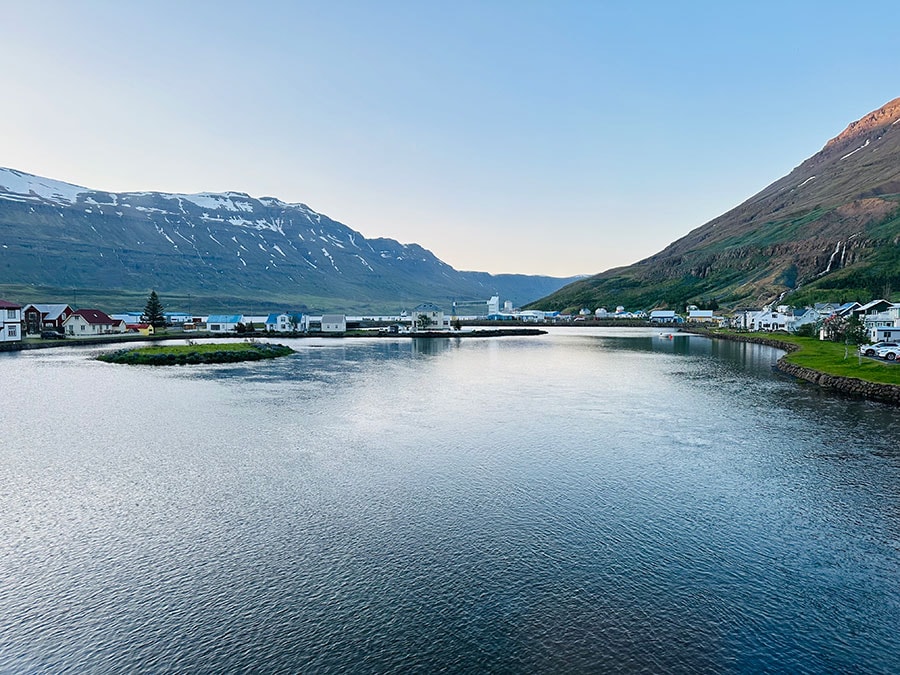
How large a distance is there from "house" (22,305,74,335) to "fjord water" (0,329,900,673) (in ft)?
277

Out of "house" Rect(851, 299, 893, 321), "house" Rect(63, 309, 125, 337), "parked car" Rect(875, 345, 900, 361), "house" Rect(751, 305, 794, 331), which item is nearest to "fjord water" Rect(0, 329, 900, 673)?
"parked car" Rect(875, 345, 900, 361)

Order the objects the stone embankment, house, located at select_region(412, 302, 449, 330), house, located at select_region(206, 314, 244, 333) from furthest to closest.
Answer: house, located at select_region(412, 302, 449, 330), house, located at select_region(206, 314, 244, 333), the stone embankment

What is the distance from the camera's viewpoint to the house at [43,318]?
100688mm

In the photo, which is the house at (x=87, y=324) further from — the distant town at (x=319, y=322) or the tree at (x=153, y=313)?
the tree at (x=153, y=313)

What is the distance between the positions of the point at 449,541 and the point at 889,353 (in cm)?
5295

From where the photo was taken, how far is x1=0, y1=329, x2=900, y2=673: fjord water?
10.9 meters

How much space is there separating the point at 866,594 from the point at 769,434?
17420 millimetres

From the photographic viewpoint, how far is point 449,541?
15.6 metres

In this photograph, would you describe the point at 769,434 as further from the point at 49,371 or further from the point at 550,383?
the point at 49,371

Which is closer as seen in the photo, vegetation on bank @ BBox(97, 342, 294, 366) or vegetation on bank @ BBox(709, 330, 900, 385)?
vegetation on bank @ BBox(709, 330, 900, 385)

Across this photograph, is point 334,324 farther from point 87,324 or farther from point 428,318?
point 87,324

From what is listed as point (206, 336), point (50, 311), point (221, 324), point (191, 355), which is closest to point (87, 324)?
point (50, 311)

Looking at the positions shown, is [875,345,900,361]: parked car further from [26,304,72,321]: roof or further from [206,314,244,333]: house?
[26,304,72,321]: roof

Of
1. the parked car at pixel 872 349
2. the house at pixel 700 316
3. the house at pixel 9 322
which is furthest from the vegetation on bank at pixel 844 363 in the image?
the house at pixel 9 322
